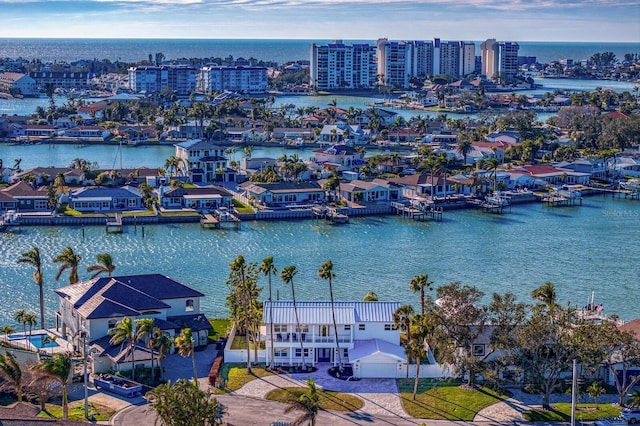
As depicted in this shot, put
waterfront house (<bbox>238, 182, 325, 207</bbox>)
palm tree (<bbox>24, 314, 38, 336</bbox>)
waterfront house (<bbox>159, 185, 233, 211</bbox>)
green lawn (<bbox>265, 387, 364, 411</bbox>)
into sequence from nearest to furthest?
green lawn (<bbox>265, 387, 364, 411</bbox>) → palm tree (<bbox>24, 314, 38, 336</bbox>) → waterfront house (<bbox>159, 185, 233, 211</bbox>) → waterfront house (<bbox>238, 182, 325, 207</bbox>)

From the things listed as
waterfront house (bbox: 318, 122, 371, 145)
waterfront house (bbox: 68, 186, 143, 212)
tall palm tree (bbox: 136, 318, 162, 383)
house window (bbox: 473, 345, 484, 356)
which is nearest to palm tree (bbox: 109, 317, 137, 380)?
tall palm tree (bbox: 136, 318, 162, 383)

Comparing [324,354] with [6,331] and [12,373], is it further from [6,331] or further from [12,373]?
[6,331]

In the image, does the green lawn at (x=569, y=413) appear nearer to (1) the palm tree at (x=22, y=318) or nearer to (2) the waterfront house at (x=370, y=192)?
(1) the palm tree at (x=22, y=318)

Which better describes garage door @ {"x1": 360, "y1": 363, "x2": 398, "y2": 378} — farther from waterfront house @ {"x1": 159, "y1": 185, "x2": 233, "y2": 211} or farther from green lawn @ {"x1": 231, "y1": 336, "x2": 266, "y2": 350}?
waterfront house @ {"x1": 159, "y1": 185, "x2": 233, "y2": 211}

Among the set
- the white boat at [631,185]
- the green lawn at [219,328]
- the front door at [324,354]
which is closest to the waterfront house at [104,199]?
the green lawn at [219,328]

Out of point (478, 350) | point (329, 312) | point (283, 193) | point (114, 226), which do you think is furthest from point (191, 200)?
point (478, 350)

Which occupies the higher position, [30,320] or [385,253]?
[30,320]

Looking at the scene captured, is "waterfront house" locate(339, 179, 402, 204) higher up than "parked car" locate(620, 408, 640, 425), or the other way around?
"waterfront house" locate(339, 179, 402, 204)
